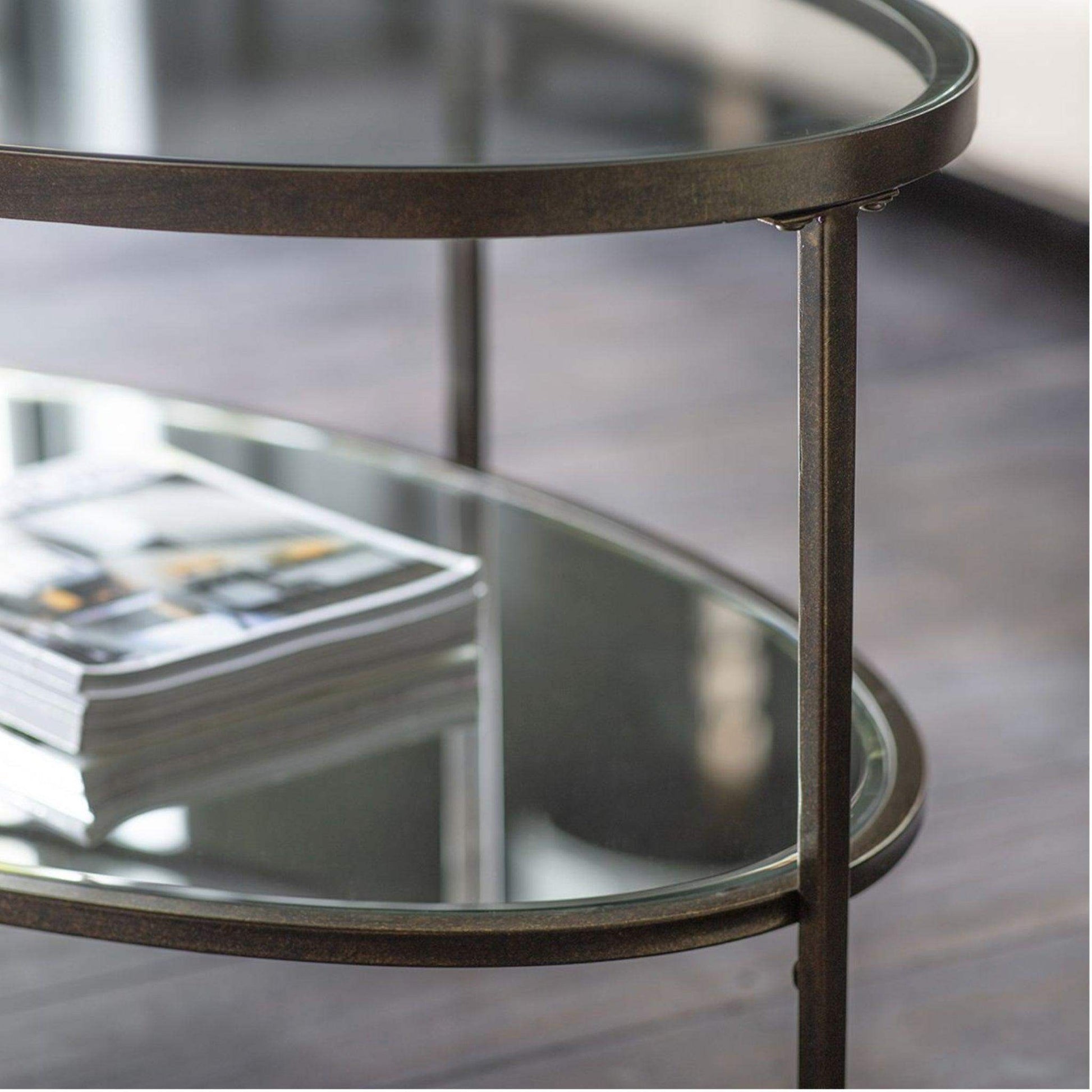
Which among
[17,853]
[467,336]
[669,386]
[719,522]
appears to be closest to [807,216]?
[17,853]

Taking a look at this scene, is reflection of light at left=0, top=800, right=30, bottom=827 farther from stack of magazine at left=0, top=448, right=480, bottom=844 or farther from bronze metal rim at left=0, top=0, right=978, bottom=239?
bronze metal rim at left=0, top=0, right=978, bottom=239

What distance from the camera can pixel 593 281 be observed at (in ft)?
6.60

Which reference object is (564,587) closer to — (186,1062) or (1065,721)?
(186,1062)

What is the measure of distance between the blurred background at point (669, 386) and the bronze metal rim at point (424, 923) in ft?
0.77

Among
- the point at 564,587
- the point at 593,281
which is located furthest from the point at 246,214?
the point at 593,281

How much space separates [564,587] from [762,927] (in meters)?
0.34

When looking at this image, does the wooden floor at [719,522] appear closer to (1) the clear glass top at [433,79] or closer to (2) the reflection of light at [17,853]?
(2) the reflection of light at [17,853]

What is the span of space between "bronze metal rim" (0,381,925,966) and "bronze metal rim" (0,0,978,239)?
22 cm

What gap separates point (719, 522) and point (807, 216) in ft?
3.17

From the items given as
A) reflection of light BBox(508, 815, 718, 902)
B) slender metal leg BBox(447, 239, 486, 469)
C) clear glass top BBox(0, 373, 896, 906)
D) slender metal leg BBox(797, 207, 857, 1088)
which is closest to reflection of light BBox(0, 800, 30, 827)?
clear glass top BBox(0, 373, 896, 906)

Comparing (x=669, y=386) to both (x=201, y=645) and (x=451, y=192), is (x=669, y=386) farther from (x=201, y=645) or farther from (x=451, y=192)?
(x=451, y=192)

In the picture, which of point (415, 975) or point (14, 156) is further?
point (415, 975)

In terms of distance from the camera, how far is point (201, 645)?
77 cm

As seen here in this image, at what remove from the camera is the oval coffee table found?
479 millimetres
